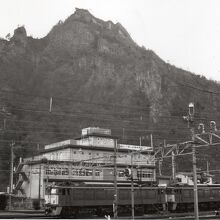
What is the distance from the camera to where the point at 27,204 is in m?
59.7

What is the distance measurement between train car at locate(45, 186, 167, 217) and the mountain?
55432 mm

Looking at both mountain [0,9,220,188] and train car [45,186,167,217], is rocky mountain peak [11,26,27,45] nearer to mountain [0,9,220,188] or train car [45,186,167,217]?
mountain [0,9,220,188]

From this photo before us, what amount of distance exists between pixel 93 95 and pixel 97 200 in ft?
428

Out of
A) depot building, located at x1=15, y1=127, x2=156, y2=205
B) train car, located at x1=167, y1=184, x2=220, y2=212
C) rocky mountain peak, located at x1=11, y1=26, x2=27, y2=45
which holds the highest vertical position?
rocky mountain peak, located at x1=11, y1=26, x2=27, y2=45

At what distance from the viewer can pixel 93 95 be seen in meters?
169

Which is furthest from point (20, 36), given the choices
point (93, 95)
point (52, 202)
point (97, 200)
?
point (52, 202)

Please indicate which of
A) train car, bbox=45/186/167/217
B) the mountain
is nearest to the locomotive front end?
train car, bbox=45/186/167/217

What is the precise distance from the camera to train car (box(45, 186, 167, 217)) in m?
38.1

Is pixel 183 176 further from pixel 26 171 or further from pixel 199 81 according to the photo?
pixel 199 81

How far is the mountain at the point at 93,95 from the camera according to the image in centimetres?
11869

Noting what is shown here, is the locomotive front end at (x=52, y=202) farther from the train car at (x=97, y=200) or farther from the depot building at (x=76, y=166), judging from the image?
the depot building at (x=76, y=166)

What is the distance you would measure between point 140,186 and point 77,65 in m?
150

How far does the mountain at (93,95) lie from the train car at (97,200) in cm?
5543

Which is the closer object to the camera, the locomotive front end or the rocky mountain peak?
the locomotive front end
